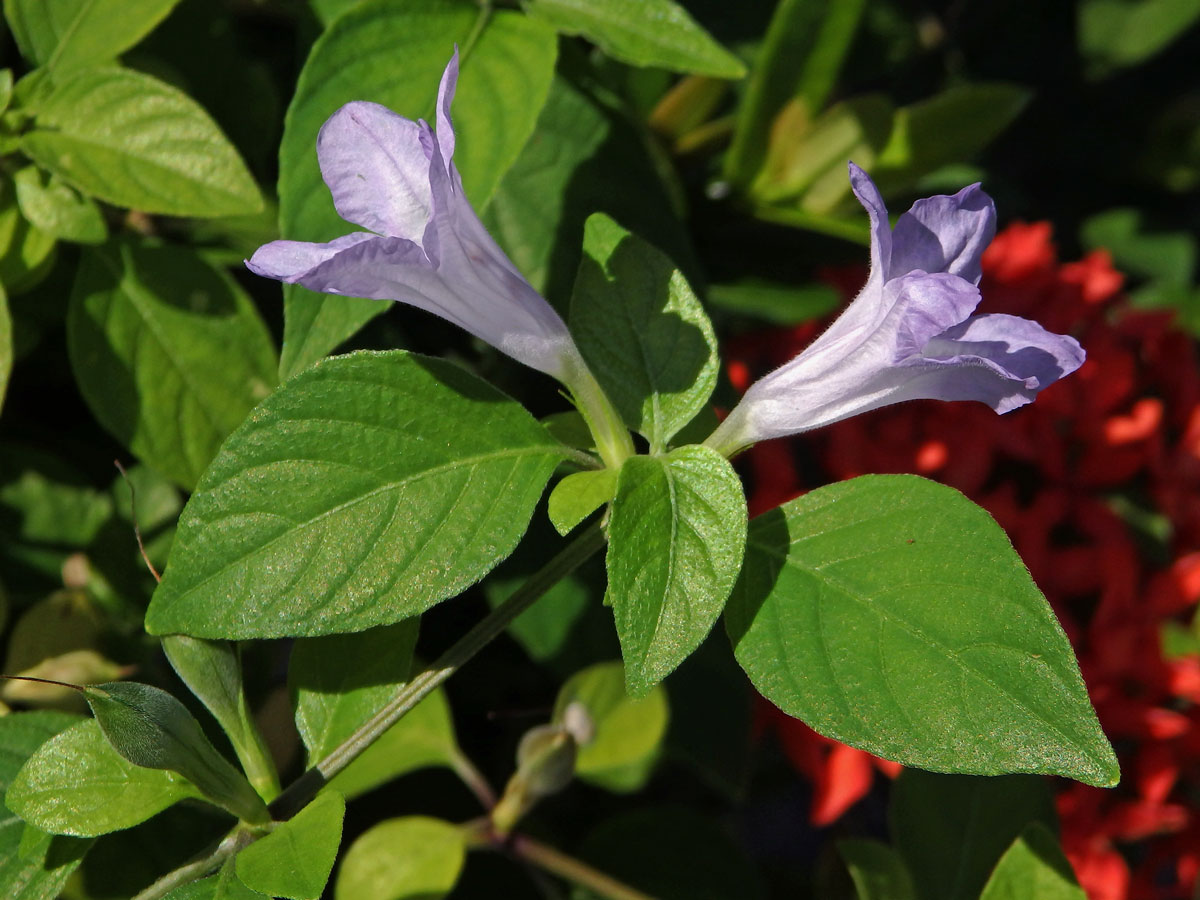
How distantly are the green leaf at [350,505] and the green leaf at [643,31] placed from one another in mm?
377

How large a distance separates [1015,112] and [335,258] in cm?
87

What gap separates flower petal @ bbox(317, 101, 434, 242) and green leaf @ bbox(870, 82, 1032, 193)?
0.67 metres

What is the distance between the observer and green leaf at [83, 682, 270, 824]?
0.57 meters

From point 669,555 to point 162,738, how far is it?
0.28 meters

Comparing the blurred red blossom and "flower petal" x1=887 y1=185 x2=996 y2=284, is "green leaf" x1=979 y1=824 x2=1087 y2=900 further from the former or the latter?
"flower petal" x1=887 y1=185 x2=996 y2=284

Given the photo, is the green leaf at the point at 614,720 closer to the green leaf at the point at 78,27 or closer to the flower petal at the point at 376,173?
the flower petal at the point at 376,173

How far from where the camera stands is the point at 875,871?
33.9 inches

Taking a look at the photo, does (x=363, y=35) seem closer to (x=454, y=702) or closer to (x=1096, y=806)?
(x=454, y=702)

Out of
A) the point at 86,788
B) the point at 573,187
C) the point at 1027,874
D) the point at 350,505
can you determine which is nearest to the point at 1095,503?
the point at 1027,874

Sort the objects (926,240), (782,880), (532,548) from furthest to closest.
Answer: (782,880) → (532,548) → (926,240)

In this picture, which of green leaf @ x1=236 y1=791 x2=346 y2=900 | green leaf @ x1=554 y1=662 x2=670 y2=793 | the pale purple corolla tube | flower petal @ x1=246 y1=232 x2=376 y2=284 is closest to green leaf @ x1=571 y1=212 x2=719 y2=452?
the pale purple corolla tube

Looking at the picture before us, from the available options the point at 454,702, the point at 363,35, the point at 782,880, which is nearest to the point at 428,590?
the point at 363,35

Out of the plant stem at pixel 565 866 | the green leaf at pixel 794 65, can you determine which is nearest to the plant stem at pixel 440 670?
the plant stem at pixel 565 866

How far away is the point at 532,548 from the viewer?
100cm
